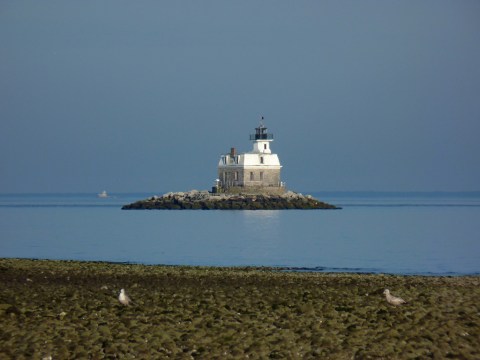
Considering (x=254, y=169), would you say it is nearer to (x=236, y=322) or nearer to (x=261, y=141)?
(x=261, y=141)

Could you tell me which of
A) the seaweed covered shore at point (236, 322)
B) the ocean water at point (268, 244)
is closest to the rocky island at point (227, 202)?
the ocean water at point (268, 244)

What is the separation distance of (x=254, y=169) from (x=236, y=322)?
79.2 m

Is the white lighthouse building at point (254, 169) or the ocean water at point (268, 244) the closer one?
the ocean water at point (268, 244)

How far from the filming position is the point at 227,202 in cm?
Result: 9662

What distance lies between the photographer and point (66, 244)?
48.8 metres

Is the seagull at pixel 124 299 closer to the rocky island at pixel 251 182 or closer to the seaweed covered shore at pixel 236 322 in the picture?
the seaweed covered shore at pixel 236 322

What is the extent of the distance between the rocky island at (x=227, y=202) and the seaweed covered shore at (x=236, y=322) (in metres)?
75.3

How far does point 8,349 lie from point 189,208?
89897mm

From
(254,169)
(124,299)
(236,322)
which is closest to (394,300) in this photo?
(236,322)

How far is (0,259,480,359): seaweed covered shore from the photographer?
13.8 metres

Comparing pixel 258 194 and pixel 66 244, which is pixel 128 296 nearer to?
pixel 66 244

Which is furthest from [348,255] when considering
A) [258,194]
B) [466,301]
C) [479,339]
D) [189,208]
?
[189,208]

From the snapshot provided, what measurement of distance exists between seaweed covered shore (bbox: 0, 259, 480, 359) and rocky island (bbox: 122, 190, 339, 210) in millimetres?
75252

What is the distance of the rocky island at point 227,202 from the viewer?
313ft
